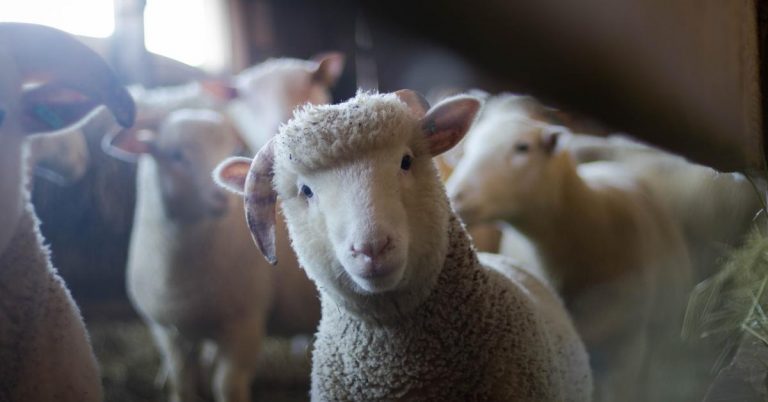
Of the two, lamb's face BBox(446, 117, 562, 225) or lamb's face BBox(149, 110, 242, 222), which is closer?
lamb's face BBox(149, 110, 242, 222)

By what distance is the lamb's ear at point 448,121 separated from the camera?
149 cm

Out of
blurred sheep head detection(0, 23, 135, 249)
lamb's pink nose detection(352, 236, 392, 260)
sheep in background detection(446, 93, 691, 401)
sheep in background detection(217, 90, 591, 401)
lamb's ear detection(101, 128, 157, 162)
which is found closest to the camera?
lamb's pink nose detection(352, 236, 392, 260)

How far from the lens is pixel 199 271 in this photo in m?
1.69

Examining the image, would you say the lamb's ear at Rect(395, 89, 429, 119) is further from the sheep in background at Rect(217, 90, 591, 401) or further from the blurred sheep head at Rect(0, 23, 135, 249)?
the blurred sheep head at Rect(0, 23, 135, 249)

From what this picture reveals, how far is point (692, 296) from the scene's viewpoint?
6.39 ft

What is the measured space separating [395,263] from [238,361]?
58 cm

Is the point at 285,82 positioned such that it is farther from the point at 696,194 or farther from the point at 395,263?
the point at 696,194

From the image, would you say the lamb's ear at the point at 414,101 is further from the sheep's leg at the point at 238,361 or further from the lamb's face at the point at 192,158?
the sheep's leg at the point at 238,361

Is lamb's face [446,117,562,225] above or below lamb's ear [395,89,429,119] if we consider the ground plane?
below

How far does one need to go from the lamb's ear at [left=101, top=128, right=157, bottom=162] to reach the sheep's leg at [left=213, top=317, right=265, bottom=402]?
0.45 meters

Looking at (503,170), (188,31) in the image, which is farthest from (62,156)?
(503,170)

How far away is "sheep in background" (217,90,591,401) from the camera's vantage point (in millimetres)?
1375

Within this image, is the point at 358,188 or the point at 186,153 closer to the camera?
the point at 358,188

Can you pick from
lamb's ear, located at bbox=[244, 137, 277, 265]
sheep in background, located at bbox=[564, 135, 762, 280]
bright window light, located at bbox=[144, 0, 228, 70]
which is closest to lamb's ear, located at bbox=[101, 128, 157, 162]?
bright window light, located at bbox=[144, 0, 228, 70]
